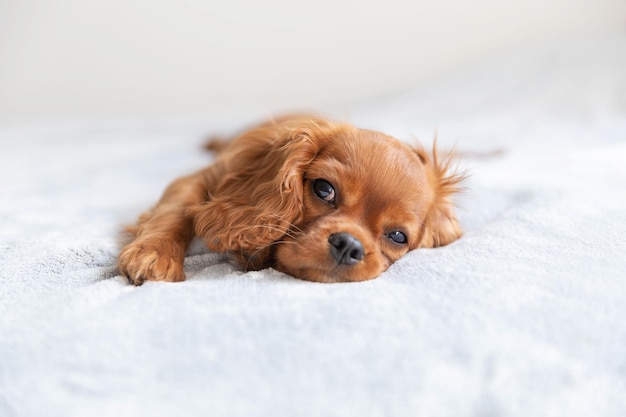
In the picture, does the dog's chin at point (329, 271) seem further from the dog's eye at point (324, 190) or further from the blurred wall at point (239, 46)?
the blurred wall at point (239, 46)

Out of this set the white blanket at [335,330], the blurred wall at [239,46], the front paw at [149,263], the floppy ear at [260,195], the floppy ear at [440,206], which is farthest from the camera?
the blurred wall at [239,46]

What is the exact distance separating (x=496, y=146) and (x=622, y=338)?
1998 mm

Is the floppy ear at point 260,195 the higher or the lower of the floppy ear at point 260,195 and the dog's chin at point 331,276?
the higher

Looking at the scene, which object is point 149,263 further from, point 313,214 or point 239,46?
point 239,46

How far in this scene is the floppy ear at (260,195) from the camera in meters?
1.59

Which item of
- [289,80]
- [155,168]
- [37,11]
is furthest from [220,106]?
[155,168]

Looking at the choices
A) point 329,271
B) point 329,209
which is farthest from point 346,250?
point 329,209

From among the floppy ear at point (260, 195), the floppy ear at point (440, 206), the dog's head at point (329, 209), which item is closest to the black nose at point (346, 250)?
the dog's head at point (329, 209)

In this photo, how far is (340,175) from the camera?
162 cm

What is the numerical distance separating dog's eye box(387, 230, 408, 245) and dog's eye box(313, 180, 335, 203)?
20 cm

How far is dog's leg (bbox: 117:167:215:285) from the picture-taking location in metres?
1.42

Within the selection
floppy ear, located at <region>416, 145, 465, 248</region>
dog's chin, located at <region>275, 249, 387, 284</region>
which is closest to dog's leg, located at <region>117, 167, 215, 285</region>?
dog's chin, located at <region>275, 249, 387, 284</region>

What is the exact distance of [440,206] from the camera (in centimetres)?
182

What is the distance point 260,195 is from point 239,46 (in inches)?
133
